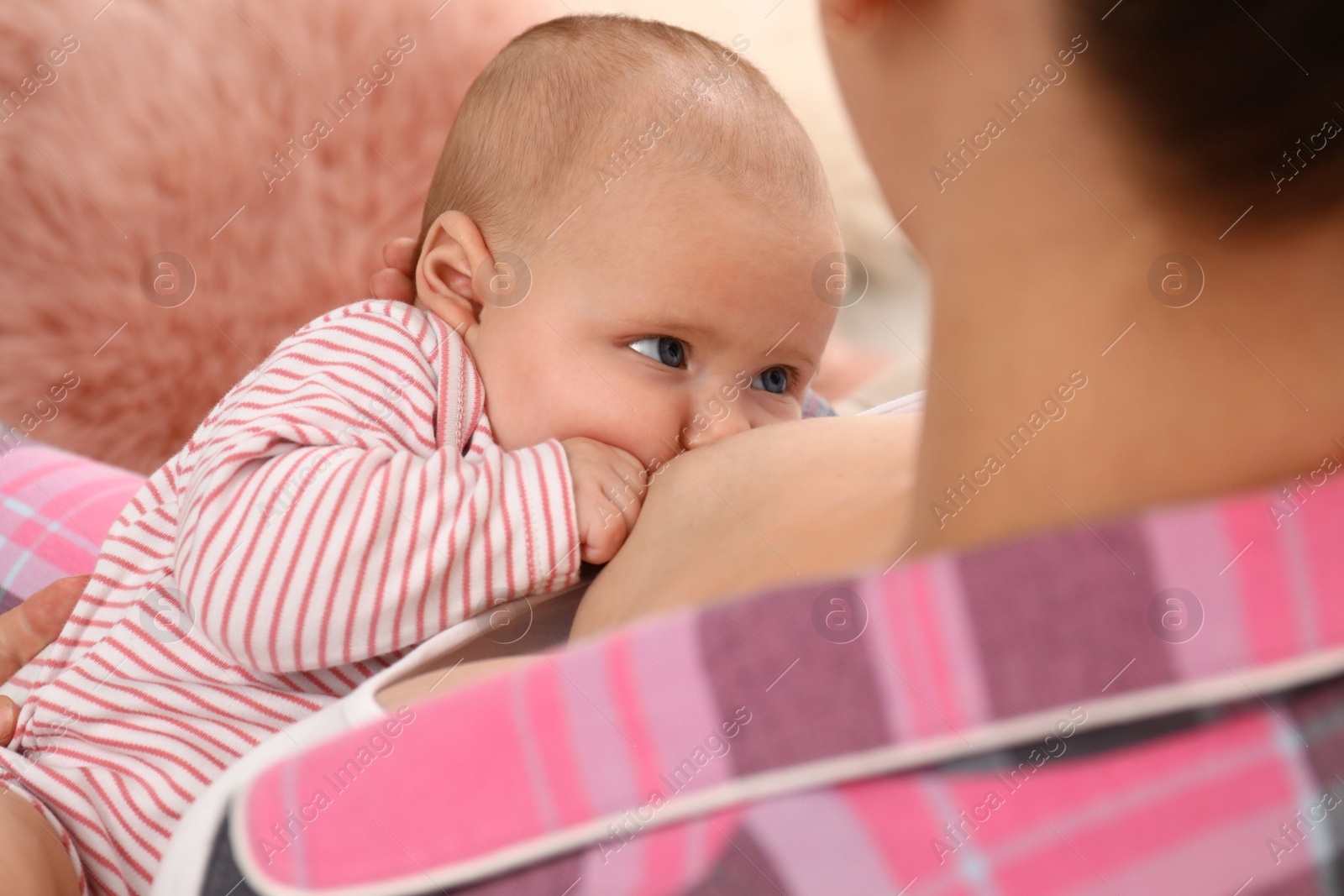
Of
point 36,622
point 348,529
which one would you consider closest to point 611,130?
point 348,529

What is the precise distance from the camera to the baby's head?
0.67 meters

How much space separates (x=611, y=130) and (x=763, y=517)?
0.31 metres

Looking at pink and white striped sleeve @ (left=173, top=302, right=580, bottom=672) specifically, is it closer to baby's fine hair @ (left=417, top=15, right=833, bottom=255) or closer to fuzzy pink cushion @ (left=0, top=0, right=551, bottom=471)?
baby's fine hair @ (left=417, top=15, right=833, bottom=255)

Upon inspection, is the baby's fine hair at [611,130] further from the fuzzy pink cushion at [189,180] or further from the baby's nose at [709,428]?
the fuzzy pink cushion at [189,180]

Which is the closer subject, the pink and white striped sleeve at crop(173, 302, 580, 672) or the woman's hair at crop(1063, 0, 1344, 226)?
the woman's hair at crop(1063, 0, 1344, 226)

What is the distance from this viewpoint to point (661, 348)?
0.68 meters

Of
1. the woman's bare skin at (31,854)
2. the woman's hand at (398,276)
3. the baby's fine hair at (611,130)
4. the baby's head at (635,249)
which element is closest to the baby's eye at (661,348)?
the baby's head at (635,249)

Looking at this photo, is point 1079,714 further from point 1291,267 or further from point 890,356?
point 890,356

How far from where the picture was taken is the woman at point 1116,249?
316 millimetres

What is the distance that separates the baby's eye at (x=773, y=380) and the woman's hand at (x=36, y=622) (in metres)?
0.52

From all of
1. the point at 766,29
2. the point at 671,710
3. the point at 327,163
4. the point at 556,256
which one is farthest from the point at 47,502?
the point at 766,29

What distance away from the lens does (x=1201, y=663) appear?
0.29 metres

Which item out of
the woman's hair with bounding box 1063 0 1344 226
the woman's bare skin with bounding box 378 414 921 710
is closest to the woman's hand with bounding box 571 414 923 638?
the woman's bare skin with bounding box 378 414 921 710

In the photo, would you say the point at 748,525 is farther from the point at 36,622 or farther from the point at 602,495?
the point at 36,622
